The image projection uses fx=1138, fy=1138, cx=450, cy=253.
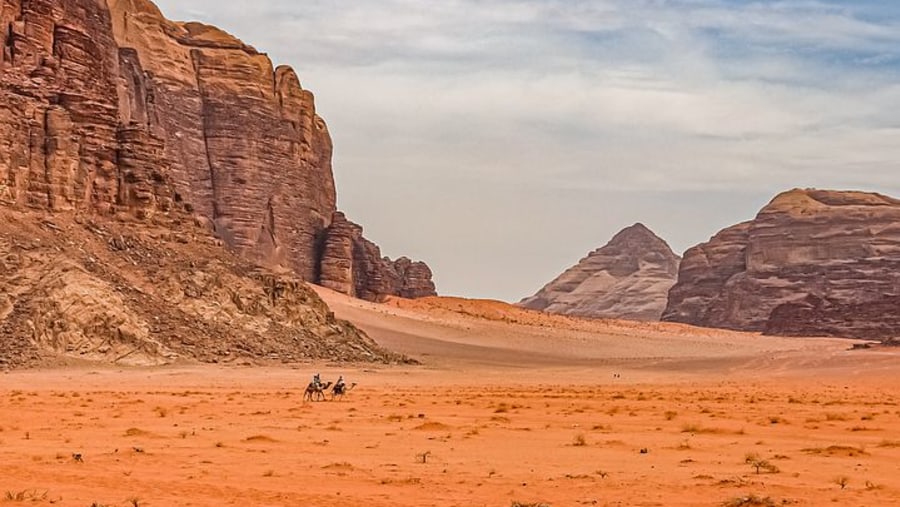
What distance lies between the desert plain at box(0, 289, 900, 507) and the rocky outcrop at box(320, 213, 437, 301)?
51.5 m

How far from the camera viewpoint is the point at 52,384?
38.0 m

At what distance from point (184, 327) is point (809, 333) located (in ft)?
336

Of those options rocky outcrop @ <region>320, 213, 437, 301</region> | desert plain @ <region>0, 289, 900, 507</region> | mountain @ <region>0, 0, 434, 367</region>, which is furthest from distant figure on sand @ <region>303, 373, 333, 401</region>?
rocky outcrop @ <region>320, 213, 437, 301</region>

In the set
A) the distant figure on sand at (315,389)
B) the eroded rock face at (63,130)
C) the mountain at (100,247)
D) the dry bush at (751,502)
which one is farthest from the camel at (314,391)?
the eroded rock face at (63,130)

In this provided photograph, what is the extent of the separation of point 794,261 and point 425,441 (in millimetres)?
164763

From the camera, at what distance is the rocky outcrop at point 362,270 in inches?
3964

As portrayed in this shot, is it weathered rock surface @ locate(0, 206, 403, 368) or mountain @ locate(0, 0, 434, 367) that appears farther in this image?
mountain @ locate(0, 0, 434, 367)

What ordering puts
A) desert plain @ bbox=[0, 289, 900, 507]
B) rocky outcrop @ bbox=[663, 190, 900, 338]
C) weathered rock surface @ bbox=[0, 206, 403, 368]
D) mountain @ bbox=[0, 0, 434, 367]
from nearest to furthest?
desert plain @ bbox=[0, 289, 900, 507] < weathered rock surface @ bbox=[0, 206, 403, 368] < mountain @ bbox=[0, 0, 434, 367] < rocky outcrop @ bbox=[663, 190, 900, 338]

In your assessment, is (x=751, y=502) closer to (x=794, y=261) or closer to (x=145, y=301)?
(x=145, y=301)

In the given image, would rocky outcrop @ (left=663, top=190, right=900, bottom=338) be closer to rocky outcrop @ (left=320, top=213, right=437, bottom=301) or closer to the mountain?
rocky outcrop @ (left=320, top=213, right=437, bottom=301)

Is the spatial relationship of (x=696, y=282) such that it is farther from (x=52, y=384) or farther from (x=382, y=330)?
(x=52, y=384)

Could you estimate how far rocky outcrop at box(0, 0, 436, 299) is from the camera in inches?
2041

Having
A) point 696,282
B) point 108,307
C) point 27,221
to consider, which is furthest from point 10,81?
point 696,282

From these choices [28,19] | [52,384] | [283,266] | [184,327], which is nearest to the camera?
[52,384]
